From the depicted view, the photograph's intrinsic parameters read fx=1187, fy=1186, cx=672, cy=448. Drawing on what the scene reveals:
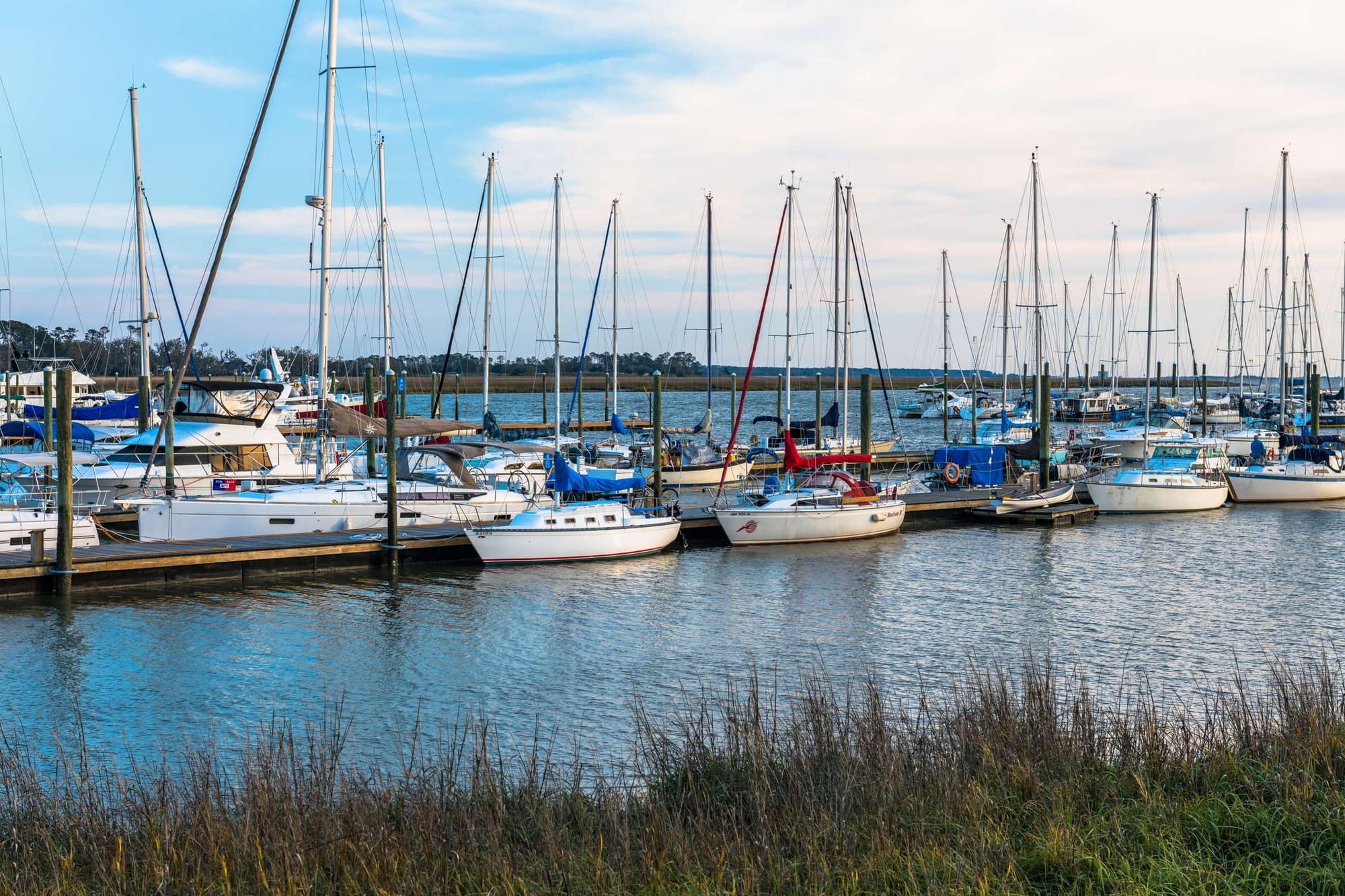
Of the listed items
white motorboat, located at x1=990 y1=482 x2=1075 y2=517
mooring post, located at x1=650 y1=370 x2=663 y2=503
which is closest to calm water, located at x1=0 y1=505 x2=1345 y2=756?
mooring post, located at x1=650 y1=370 x2=663 y2=503

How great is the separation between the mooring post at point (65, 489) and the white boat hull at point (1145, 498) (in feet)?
104

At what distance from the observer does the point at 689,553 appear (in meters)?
31.7

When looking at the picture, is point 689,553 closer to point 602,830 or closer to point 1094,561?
point 1094,561

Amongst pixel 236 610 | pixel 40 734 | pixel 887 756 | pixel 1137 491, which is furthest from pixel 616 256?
pixel 887 756

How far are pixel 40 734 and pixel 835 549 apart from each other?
21390 millimetres

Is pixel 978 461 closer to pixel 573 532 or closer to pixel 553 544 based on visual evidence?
pixel 573 532

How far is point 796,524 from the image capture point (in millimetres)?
32844

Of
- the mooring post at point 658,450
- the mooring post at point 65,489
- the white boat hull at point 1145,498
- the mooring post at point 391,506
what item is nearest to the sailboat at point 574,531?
the mooring post at point 391,506

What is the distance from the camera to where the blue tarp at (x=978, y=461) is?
42125mm

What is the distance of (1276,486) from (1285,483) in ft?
1.15

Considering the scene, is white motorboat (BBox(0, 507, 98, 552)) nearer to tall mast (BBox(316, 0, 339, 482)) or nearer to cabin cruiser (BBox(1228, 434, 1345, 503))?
tall mast (BBox(316, 0, 339, 482))

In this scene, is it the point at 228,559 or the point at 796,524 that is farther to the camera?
the point at 796,524

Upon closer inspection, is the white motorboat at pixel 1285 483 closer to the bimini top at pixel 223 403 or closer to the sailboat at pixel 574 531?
the sailboat at pixel 574 531

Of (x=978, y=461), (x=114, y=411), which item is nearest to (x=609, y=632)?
(x=978, y=461)
